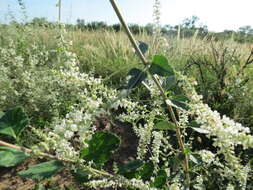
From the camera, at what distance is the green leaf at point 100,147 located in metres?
0.62

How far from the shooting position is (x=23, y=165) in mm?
2029

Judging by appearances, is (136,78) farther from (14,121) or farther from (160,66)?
(14,121)

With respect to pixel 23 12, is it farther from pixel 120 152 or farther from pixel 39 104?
pixel 120 152

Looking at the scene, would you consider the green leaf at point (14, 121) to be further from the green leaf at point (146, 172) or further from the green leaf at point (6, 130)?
the green leaf at point (146, 172)

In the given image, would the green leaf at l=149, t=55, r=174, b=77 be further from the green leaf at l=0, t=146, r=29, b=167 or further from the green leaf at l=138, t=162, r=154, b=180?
the green leaf at l=138, t=162, r=154, b=180

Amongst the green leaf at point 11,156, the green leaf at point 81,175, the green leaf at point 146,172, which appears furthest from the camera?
the green leaf at point 146,172

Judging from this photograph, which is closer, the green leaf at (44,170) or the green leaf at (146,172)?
the green leaf at (44,170)

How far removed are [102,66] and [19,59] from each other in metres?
1.44

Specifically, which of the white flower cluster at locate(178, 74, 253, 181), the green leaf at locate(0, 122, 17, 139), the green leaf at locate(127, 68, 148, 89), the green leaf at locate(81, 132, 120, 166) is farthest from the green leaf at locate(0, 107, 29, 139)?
the white flower cluster at locate(178, 74, 253, 181)

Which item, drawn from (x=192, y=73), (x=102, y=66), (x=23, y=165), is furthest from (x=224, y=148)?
(x=102, y=66)

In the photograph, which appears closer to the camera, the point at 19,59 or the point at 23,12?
the point at 19,59

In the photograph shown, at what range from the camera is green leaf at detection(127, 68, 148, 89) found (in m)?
0.50

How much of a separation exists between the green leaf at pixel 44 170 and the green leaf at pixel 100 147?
0.08m

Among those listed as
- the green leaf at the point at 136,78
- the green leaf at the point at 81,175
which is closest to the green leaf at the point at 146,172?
the green leaf at the point at 81,175
